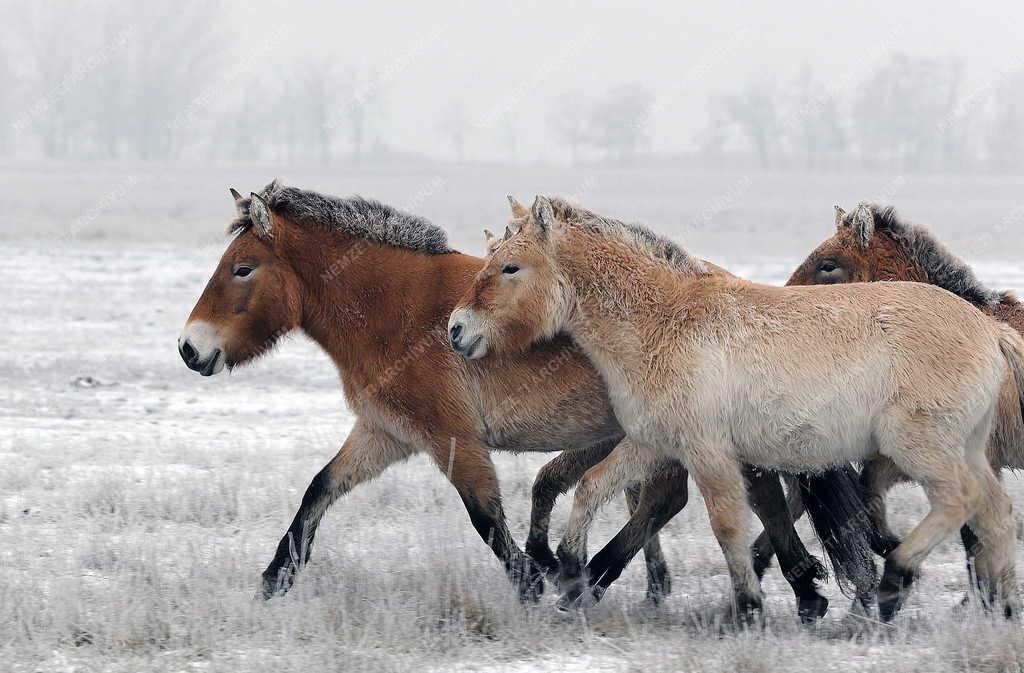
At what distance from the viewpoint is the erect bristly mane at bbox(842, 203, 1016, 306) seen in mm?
5902

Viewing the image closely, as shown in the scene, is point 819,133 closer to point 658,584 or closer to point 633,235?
point 658,584

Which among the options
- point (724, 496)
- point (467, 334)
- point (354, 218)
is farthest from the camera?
point (354, 218)

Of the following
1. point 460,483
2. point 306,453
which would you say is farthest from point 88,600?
point 306,453

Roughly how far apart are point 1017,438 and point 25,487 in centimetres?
585

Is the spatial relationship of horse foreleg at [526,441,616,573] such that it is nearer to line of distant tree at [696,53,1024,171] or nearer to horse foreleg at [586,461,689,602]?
horse foreleg at [586,461,689,602]

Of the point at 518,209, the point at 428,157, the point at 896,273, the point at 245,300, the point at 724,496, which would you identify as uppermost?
the point at 428,157

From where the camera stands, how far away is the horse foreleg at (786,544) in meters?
5.42

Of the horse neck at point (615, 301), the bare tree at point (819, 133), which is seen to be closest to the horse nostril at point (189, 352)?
the horse neck at point (615, 301)

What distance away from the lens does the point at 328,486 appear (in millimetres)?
5594

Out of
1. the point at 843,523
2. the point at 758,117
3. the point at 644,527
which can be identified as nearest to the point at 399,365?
the point at 644,527

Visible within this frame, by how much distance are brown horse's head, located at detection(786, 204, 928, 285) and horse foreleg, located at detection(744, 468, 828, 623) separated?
4.25ft

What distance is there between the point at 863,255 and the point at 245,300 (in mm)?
3181

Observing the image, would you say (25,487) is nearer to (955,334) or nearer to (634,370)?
(634,370)

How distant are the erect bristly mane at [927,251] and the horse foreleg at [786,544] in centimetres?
144
